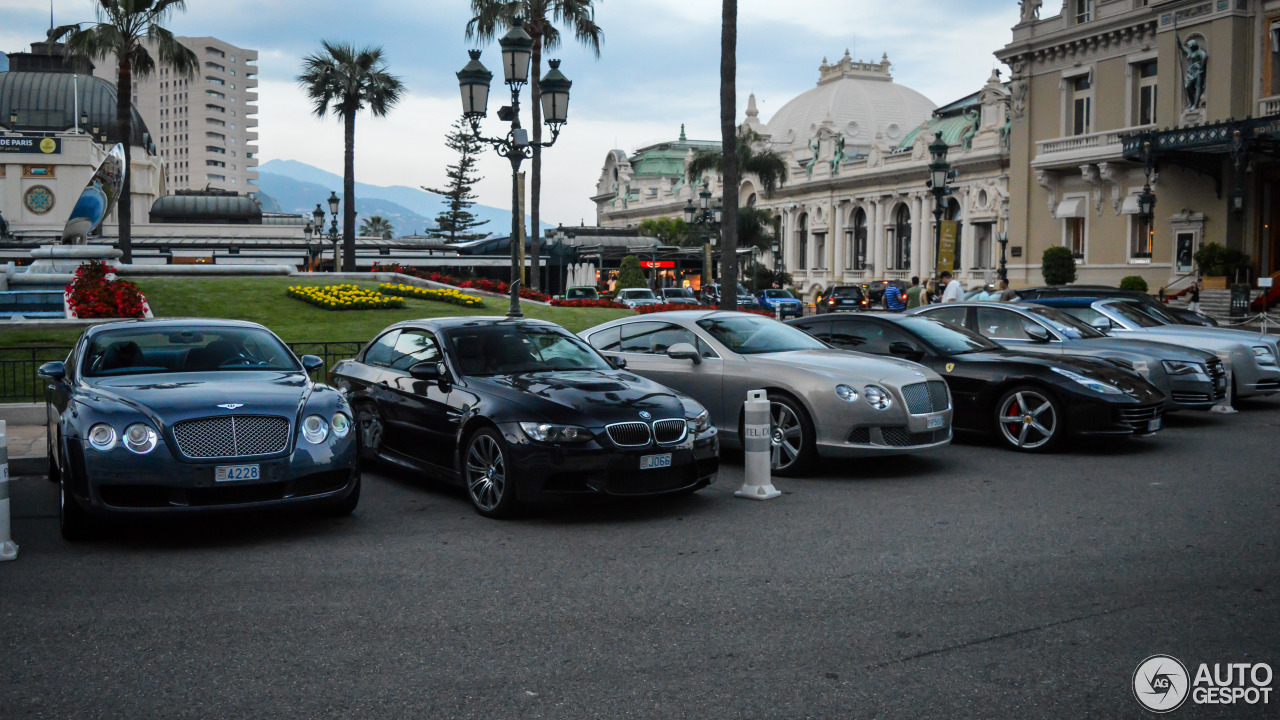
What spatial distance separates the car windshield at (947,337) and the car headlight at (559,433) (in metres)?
5.86

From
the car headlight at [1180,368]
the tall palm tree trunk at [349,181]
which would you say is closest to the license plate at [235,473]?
the car headlight at [1180,368]

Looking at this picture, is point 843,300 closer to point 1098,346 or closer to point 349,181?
point 349,181

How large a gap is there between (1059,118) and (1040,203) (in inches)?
153

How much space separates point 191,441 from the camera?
7012 millimetres

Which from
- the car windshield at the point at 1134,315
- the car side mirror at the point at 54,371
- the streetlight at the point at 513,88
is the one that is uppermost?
the streetlight at the point at 513,88

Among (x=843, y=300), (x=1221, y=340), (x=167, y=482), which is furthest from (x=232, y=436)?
(x=843, y=300)

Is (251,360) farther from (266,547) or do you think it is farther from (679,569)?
(679,569)

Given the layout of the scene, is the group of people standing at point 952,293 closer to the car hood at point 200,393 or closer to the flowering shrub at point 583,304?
the flowering shrub at point 583,304

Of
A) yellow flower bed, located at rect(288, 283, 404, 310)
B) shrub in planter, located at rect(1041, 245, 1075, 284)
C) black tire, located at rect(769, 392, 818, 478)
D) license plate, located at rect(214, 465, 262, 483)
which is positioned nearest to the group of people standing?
black tire, located at rect(769, 392, 818, 478)

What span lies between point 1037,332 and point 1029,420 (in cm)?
281

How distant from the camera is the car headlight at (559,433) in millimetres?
7816

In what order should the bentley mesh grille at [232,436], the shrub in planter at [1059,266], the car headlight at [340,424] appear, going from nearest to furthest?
the bentley mesh grille at [232,436] < the car headlight at [340,424] < the shrub in planter at [1059,266]

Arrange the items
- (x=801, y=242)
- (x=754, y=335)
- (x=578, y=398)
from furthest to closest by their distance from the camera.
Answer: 1. (x=801, y=242)
2. (x=754, y=335)
3. (x=578, y=398)

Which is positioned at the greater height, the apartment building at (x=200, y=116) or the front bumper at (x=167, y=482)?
the apartment building at (x=200, y=116)
